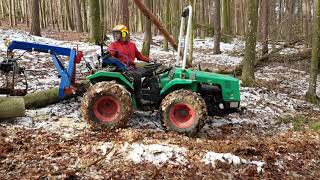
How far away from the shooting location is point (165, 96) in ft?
25.3

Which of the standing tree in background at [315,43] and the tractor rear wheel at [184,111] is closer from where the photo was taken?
the tractor rear wheel at [184,111]

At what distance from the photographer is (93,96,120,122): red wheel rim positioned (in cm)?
742

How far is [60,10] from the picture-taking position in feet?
121

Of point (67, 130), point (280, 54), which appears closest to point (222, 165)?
point (67, 130)

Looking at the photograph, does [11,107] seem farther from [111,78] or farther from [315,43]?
[315,43]

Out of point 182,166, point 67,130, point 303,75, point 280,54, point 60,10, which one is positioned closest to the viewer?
point 182,166

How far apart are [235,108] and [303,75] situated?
8.92 metres

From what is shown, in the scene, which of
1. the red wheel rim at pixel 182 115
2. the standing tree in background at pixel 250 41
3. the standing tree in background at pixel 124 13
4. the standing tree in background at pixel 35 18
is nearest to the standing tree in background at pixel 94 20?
the standing tree in background at pixel 124 13

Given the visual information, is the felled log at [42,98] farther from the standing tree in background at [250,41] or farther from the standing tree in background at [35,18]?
the standing tree in background at [35,18]

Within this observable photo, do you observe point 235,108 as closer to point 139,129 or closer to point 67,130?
point 139,129

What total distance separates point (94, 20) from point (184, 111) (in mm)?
9802

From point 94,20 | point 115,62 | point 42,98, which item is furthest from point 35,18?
point 115,62

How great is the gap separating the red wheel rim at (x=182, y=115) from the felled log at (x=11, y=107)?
2.68m

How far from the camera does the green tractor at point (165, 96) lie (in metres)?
7.30
